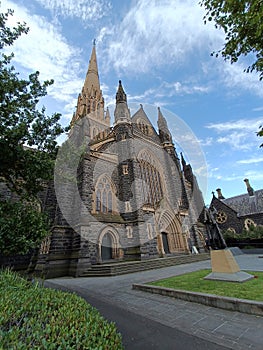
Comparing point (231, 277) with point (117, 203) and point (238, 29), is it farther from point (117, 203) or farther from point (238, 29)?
point (117, 203)

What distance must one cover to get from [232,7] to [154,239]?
48.2ft

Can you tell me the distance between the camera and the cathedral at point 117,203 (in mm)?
11680

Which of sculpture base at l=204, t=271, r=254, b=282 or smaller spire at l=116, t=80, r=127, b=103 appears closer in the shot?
sculpture base at l=204, t=271, r=254, b=282

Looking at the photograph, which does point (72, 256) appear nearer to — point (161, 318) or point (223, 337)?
point (161, 318)

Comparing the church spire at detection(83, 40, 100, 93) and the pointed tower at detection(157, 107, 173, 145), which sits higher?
the church spire at detection(83, 40, 100, 93)

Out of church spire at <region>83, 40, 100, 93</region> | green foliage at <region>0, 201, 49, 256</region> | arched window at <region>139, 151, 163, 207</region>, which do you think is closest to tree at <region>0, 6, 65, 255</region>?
green foliage at <region>0, 201, 49, 256</region>

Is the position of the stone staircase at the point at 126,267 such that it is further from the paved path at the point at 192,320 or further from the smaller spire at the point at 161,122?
the smaller spire at the point at 161,122

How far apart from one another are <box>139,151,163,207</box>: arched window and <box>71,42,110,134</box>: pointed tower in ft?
44.8

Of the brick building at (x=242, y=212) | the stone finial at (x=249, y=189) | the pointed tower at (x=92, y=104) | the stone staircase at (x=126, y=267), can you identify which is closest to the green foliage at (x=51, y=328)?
the stone staircase at (x=126, y=267)

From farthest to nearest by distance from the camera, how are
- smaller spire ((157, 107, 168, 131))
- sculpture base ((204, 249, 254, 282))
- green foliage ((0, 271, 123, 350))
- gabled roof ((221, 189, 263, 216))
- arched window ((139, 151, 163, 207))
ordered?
gabled roof ((221, 189, 263, 216)) < smaller spire ((157, 107, 168, 131)) < arched window ((139, 151, 163, 207)) < sculpture base ((204, 249, 254, 282)) < green foliage ((0, 271, 123, 350))

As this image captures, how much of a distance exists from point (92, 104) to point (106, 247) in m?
28.2

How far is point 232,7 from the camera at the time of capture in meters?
5.19

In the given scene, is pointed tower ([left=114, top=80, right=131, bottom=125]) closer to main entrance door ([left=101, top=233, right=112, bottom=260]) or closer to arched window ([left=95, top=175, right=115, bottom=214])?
arched window ([left=95, top=175, right=115, bottom=214])

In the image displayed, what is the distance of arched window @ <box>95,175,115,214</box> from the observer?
1543 centimetres
